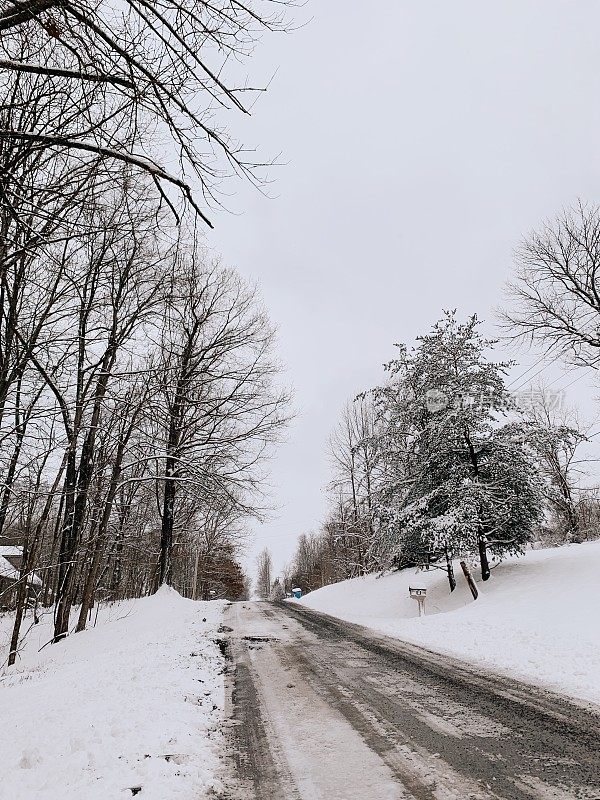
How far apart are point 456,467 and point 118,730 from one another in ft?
38.6

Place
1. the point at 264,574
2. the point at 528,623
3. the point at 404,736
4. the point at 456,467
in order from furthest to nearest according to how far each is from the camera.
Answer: the point at 264,574 → the point at 456,467 → the point at 528,623 → the point at 404,736

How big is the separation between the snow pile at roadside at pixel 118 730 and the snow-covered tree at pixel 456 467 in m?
7.84

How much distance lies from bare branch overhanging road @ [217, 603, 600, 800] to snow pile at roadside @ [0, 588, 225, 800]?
31 centimetres

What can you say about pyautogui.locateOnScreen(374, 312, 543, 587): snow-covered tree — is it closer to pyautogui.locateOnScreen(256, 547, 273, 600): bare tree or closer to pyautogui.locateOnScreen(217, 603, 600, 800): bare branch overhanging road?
pyautogui.locateOnScreen(217, 603, 600, 800): bare branch overhanging road

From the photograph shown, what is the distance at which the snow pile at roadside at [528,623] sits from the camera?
6098 millimetres

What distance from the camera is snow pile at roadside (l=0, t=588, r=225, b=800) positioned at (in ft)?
10.1

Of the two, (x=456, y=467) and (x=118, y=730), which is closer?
(x=118, y=730)

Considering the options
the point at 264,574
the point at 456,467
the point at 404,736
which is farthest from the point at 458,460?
the point at 264,574

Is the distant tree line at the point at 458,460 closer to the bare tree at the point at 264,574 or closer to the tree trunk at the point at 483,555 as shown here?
the tree trunk at the point at 483,555

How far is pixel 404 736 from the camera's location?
3.88m

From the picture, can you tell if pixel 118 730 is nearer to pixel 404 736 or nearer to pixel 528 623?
pixel 404 736

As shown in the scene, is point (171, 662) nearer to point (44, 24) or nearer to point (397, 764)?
point (397, 764)

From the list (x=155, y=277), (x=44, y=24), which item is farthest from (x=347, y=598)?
(x=44, y=24)

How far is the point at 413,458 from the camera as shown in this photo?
50.8 ft
